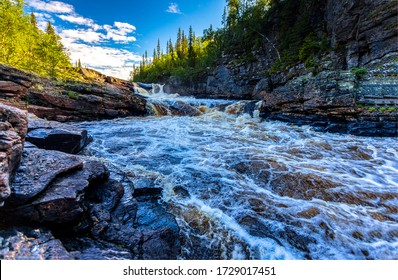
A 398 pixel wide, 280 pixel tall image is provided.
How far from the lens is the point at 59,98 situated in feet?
42.7

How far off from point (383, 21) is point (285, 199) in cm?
1637

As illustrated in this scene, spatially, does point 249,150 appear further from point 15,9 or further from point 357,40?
point 15,9

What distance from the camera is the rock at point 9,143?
2.33m

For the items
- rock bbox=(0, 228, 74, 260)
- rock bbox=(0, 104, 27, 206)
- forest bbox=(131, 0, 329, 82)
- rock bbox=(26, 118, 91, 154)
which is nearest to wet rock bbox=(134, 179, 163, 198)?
rock bbox=(0, 228, 74, 260)

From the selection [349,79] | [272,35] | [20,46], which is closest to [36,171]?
[349,79]

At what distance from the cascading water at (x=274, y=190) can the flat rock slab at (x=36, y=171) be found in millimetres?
1649

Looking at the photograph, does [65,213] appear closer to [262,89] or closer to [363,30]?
[363,30]

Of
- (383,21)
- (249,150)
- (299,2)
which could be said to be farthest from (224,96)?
(249,150)

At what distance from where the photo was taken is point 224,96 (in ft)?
100

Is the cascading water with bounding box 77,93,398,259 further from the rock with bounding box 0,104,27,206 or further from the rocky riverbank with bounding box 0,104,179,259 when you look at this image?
the rock with bounding box 0,104,27,206

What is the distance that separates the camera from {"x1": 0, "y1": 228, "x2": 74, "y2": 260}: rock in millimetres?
2088

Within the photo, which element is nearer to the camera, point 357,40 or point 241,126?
point 241,126

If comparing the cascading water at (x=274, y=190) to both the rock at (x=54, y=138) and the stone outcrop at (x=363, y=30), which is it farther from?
the stone outcrop at (x=363, y=30)

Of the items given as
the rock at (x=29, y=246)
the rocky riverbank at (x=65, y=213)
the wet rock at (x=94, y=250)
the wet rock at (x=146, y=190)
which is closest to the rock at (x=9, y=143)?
the rocky riverbank at (x=65, y=213)
